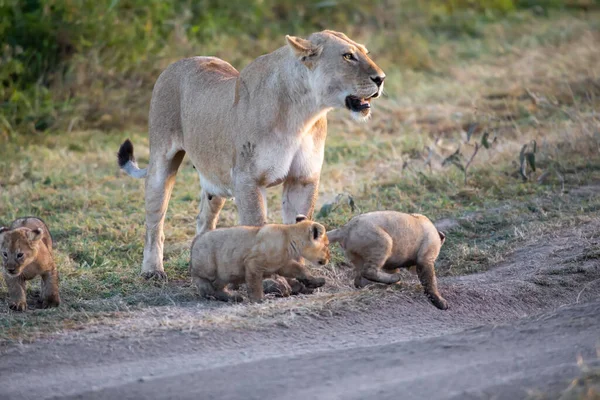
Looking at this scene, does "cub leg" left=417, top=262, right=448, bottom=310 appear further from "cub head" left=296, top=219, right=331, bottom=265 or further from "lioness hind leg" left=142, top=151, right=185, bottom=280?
"lioness hind leg" left=142, top=151, right=185, bottom=280

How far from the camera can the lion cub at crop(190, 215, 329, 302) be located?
224 inches

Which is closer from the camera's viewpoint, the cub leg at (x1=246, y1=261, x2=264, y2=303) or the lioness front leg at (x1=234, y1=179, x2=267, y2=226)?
the cub leg at (x1=246, y1=261, x2=264, y2=303)

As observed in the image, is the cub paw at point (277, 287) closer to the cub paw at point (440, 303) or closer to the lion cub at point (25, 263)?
the cub paw at point (440, 303)

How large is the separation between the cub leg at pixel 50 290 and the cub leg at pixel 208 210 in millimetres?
1545

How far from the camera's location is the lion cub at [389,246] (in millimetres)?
5742

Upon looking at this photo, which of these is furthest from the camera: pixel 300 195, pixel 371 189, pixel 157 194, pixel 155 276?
pixel 371 189

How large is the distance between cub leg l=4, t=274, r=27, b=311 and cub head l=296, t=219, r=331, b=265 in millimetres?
1608

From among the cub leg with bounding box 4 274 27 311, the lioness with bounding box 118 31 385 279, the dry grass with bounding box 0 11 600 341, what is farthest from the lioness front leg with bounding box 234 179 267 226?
the cub leg with bounding box 4 274 27 311

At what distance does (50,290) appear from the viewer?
599 centimetres

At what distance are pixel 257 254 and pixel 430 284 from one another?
974mm

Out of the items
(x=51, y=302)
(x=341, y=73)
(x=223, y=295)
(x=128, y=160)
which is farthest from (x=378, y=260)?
(x=128, y=160)

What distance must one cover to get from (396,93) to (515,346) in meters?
8.15

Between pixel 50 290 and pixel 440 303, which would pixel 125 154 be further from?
pixel 440 303

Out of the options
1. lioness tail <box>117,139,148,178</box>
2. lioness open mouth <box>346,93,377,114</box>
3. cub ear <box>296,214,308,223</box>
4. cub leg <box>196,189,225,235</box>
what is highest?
lioness open mouth <box>346,93,377,114</box>
